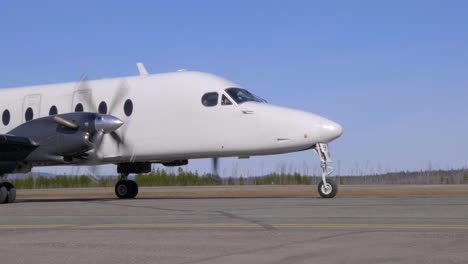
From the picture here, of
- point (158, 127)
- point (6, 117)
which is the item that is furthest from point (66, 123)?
point (6, 117)

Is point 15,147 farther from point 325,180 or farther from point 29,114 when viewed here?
point 325,180

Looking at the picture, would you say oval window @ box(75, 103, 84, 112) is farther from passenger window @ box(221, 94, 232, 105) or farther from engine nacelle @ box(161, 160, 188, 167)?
passenger window @ box(221, 94, 232, 105)

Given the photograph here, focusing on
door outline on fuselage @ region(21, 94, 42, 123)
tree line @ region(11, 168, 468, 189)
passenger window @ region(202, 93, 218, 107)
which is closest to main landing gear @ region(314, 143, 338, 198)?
passenger window @ region(202, 93, 218, 107)

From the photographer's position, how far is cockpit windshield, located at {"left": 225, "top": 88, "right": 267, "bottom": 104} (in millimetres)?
22031

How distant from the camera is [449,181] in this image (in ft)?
149

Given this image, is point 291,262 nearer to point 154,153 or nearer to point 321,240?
point 321,240

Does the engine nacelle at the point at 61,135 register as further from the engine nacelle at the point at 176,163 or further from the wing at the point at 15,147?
the engine nacelle at the point at 176,163

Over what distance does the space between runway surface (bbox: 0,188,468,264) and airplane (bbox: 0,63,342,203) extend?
653 cm

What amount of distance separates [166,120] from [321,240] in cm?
1431

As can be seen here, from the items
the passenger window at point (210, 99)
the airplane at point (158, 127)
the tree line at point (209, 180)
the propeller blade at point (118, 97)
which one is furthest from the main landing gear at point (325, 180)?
the tree line at point (209, 180)

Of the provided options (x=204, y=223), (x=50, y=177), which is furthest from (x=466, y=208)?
(x=50, y=177)

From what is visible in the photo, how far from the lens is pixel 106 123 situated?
2119 centimetres

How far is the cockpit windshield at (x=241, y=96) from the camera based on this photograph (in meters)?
22.0

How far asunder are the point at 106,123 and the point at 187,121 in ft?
A: 9.06
